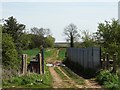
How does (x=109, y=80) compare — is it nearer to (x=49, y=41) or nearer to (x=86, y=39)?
(x=86, y=39)

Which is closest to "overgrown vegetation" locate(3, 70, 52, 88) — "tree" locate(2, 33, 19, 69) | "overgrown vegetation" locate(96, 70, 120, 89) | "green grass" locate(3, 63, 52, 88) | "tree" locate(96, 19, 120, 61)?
"green grass" locate(3, 63, 52, 88)

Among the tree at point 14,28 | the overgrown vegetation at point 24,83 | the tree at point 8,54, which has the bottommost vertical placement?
the overgrown vegetation at point 24,83

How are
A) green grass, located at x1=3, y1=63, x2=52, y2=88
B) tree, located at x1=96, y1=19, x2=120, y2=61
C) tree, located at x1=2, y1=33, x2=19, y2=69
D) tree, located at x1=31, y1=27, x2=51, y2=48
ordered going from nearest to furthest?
green grass, located at x1=3, y1=63, x2=52, y2=88 → tree, located at x1=2, y1=33, x2=19, y2=69 → tree, located at x1=96, y1=19, x2=120, y2=61 → tree, located at x1=31, y1=27, x2=51, y2=48

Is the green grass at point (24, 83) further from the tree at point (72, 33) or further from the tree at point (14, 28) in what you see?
the tree at point (72, 33)

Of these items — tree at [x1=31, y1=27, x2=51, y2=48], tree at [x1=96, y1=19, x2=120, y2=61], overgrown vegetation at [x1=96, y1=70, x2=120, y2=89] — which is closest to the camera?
overgrown vegetation at [x1=96, y1=70, x2=120, y2=89]

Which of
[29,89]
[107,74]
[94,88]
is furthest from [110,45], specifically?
[29,89]

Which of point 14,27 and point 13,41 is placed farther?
point 14,27

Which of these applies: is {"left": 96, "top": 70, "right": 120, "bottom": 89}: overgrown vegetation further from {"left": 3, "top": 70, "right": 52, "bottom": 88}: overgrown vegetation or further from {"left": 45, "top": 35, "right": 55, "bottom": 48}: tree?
{"left": 45, "top": 35, "right": 55, "bottom": 48}: tree

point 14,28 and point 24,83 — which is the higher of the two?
point 14,28

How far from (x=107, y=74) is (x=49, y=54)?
36.5 m

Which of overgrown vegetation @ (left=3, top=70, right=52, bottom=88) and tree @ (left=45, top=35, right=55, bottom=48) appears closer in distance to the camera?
overgrown vegetation @ (left=3, top=70, right=52, bottom=88)

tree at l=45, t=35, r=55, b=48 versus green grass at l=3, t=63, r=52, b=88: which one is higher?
tree at l=45, t=35, r=55, b=48

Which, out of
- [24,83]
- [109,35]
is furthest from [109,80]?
[109,35]

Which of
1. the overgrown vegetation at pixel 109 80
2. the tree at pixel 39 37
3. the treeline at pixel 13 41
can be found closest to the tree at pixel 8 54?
the treeline at pixel 13 41
